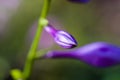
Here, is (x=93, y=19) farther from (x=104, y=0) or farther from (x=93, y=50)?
(x=93, y=50)

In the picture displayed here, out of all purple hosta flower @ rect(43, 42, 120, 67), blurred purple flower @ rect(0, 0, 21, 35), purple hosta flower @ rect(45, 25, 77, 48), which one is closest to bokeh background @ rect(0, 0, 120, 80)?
blurred purple flower @ rect(0, 0, 21, 35)

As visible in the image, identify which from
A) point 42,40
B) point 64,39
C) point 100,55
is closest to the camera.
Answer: point 64,39

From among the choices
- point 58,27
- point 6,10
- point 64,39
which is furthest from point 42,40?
point 64,39

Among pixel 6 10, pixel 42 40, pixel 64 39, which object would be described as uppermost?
pixel 6 10

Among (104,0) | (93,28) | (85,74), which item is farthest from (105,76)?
(104,0)

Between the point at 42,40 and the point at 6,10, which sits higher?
the point at 6,10

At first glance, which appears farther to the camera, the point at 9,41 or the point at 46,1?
the point at 9,41

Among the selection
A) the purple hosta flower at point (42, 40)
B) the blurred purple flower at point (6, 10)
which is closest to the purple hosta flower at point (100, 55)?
the purple hosta flower at point (42, 40)

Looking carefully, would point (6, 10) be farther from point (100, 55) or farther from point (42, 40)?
point (100, 55)
